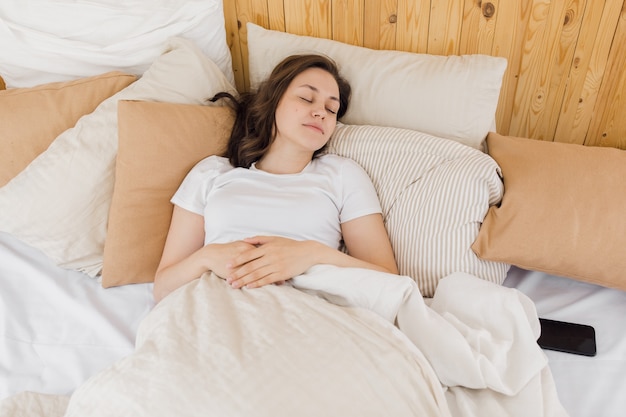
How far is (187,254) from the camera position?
127cm

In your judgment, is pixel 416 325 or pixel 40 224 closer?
pixel 416 325

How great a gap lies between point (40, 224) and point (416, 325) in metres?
1.02

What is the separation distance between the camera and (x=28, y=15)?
147 cm

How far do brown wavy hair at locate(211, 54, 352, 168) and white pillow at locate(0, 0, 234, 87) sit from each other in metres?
0.34

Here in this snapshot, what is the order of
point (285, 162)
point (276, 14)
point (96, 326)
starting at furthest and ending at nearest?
point (276, 14) < point (285, 162) < point (96, 326)

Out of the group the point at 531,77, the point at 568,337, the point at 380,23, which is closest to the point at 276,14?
the point at 380,23

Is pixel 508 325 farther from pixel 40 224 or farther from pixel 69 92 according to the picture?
pixel 69 92

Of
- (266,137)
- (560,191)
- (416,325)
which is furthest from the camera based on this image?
(266,137)

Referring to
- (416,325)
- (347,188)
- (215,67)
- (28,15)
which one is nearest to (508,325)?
(416,325)

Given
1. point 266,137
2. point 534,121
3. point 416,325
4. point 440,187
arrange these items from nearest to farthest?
1. point 416,325
2. point 440,187
3. point 266,137
4. point 534,121

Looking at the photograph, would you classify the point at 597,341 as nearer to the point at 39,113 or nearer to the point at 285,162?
the point at 285,162

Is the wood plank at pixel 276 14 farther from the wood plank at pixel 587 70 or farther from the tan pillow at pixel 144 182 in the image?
the wood plank at pixel 587 70

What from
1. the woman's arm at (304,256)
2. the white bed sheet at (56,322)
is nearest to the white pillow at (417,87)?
the woman's arm at (304,256)

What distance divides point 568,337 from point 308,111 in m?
0.83
